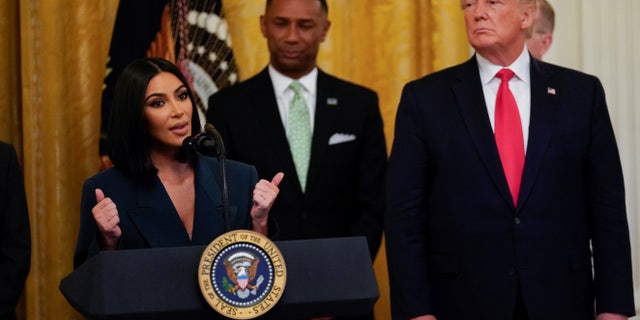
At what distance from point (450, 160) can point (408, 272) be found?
410mm

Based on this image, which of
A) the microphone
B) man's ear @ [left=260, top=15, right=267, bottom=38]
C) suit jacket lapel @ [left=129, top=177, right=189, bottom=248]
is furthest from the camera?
man's ear @ [left=260, top=15, right=267, bottom=38]

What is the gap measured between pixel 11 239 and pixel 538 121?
6.11 feet

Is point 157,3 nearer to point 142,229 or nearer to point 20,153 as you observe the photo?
point 20,153

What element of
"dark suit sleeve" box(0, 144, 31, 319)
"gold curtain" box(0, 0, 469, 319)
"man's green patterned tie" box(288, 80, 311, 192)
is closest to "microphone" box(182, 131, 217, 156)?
"dark suit sleeve" box(0, 144, 31, 319)

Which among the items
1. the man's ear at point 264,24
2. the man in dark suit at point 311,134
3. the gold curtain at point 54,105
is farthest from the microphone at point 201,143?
the gold curtain at point 54,105

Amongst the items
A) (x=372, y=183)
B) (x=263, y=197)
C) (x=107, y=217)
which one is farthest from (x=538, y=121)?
(x=107, y=217)

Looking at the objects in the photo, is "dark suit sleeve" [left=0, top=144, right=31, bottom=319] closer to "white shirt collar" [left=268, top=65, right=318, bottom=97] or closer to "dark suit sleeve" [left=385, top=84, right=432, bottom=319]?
"dark suit sleeve" [left=385, top=84, right=432, bottom=319]

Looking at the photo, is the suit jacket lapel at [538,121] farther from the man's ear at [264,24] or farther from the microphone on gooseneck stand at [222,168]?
the man's ear at [264,24]

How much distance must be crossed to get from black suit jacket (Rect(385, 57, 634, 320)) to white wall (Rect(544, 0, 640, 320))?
1796 millimetres

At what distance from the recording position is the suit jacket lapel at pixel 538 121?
13.1 ft

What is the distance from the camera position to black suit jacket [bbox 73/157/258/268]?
347 cm

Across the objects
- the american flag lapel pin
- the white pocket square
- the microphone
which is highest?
the american flag lapel pin

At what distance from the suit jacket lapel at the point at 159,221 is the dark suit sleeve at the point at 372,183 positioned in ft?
4.86

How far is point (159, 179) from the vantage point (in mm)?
3576
